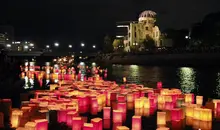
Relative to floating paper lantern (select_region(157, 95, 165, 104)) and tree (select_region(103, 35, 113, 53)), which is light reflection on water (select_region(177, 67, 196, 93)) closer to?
floating paper lantern (select_region(157, 95, 165, 104))

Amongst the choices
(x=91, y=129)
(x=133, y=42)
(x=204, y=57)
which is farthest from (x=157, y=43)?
(x=91, y=129)

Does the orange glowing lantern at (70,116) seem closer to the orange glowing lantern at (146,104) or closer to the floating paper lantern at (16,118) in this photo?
the floating paper lantern at (16,118)

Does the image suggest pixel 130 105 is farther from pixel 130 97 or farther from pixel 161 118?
pixel 161 118

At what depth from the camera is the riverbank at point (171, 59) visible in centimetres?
4289

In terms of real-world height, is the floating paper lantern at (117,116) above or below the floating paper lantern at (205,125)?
above

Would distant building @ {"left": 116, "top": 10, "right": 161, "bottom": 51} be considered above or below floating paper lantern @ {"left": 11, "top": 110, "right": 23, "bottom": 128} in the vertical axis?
above

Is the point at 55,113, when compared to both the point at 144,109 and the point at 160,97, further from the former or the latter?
the point at 160,97

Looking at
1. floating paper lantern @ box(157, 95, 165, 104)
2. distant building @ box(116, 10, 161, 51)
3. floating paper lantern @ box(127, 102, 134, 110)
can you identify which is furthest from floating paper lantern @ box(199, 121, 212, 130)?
distant building @ box(116, 10, 161, 51)

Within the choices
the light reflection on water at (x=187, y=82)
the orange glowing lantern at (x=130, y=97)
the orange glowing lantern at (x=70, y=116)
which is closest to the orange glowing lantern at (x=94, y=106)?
the orange glowing lantern at (x=130, y=97)

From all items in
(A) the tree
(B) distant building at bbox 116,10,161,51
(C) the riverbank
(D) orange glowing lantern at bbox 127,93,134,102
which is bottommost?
(D) orange glowing lantern at bbox 127,93,134,102

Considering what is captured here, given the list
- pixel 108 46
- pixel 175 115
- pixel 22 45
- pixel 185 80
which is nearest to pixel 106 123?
pixel 175 115

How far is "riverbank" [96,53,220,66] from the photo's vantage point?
42894 millimetres

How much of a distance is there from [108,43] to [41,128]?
7888cm

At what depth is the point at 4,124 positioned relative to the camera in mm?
8703
